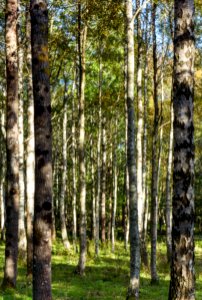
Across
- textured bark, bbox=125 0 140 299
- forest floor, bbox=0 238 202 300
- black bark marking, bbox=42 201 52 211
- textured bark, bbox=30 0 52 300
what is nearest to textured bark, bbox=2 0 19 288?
forest floor, bbox=0 238 202 300

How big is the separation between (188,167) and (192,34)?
184 centimetres

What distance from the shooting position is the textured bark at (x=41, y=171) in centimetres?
708

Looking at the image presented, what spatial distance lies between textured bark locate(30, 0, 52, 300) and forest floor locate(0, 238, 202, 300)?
3250 millimetres

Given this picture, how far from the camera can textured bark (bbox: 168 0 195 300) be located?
19.9 feet

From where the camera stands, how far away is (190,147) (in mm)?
6180

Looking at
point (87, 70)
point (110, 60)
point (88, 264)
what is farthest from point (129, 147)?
point (87, 70)

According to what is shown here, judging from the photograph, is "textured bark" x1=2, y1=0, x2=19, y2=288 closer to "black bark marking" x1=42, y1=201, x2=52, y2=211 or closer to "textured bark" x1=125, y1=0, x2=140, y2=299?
"textured bark" x1=125, y1=0, x2=140, y2=299

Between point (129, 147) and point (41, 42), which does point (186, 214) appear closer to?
point (41, 42)

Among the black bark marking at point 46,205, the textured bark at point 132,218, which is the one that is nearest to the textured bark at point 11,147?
the textured bark at point 132,218

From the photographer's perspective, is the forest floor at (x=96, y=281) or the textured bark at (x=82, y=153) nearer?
the forest floor at (x=96, y=281)

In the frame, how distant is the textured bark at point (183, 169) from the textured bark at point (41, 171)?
1991 mm

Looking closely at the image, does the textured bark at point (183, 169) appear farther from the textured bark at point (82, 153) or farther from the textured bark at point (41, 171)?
the textured bark at point (82, 153)

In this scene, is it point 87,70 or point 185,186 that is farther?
point 87,70

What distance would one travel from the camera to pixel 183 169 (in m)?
6.14
